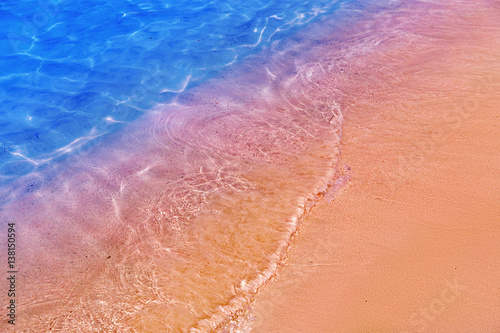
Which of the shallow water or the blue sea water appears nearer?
the shallow water

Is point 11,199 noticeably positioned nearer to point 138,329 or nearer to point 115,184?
point 115,184

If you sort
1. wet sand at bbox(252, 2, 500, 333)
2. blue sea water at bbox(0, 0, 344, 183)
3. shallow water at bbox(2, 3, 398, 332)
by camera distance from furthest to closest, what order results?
blue sea water at bbox(0, 0, 344, 183)
shallow water at bbox(2, 3, 398, 332)
wet sand at bbox(252, 2, 500, 333)

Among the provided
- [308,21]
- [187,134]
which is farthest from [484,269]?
[308,21]

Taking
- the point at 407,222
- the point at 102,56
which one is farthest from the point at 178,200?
the point at 102,56

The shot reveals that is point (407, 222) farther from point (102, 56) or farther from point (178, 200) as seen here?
point (102, 56)

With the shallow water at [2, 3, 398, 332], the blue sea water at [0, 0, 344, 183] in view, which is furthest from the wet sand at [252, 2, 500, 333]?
the blue sea water at [0, 0, 344, 183]

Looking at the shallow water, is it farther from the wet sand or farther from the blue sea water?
the wet sand

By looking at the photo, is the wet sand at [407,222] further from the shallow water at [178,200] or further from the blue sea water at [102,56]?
the blue sea water at [102,56]
